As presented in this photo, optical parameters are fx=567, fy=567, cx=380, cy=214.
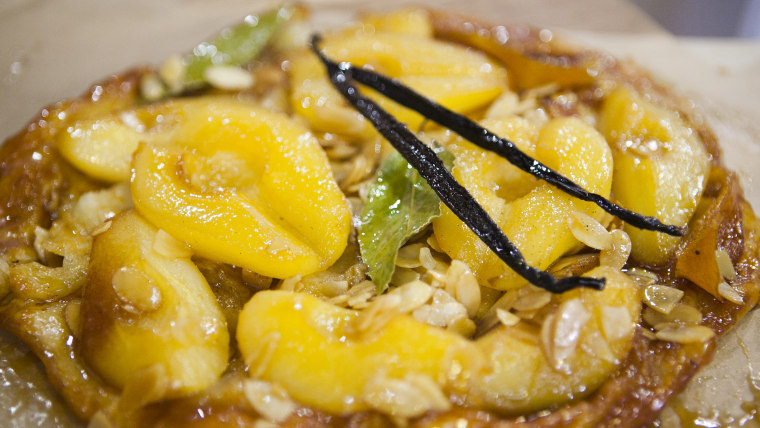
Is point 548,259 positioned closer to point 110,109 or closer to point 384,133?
point 384,133

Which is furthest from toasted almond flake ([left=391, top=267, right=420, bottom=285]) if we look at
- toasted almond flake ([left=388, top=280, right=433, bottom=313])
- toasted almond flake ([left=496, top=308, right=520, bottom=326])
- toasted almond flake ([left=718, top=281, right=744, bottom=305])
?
toasted almond flake ([left=718, top=281, right=744, bottom=305])

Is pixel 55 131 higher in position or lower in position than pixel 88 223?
higher

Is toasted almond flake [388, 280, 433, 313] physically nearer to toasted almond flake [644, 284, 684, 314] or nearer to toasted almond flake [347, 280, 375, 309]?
toasted almond flake [347, 280, 375, 309]

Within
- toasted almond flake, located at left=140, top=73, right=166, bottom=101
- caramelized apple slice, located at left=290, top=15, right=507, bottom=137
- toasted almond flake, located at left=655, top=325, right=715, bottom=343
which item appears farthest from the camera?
toasted almond flake, located at left=140, top=73, right=166, bottom=101

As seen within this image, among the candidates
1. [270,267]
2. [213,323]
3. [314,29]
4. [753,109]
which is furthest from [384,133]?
[753,109]

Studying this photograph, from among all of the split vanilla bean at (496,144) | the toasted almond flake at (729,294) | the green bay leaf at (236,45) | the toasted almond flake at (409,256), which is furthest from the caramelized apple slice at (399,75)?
the toasted almond flake at (729,294)

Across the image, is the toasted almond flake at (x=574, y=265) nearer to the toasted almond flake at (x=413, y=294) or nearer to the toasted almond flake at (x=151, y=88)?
the toasted almond flake at (x=413, y=294)
